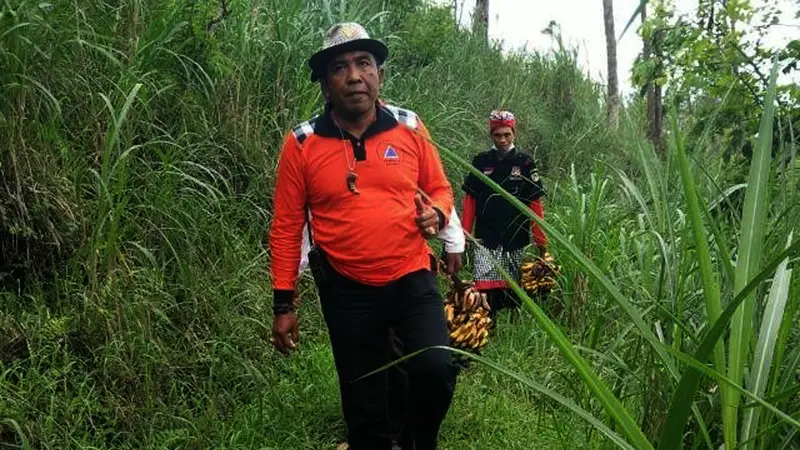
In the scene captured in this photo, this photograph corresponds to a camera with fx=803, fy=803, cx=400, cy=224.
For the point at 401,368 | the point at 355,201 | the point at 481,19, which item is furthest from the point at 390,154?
the point at 481,19

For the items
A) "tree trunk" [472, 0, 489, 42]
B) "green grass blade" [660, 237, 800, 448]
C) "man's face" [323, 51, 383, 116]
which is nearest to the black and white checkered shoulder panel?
"man's face" [323, 51, 383, 116]

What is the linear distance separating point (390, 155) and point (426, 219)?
11.3 inches

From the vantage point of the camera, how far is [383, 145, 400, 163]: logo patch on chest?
118 inches

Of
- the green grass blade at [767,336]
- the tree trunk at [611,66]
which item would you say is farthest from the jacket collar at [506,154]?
the tree trunk at [611,66]

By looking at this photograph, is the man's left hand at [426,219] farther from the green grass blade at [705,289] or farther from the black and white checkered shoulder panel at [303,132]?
the green grass blade at [705,289]

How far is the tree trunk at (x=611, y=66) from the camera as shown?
10.6m

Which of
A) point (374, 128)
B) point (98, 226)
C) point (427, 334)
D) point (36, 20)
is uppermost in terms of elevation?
point (36, 20)

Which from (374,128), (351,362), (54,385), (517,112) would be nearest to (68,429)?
(54,385)

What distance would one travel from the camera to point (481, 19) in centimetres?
1114

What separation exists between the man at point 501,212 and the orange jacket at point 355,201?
2.05 meters

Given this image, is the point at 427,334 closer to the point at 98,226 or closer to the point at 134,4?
the point at 98,226

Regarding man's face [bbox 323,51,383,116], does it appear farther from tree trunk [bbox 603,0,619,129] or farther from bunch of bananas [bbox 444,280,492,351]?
tree trunk [bbox 603,0,619,129]

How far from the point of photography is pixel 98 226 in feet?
10.6

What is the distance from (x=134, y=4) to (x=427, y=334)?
2.38m
